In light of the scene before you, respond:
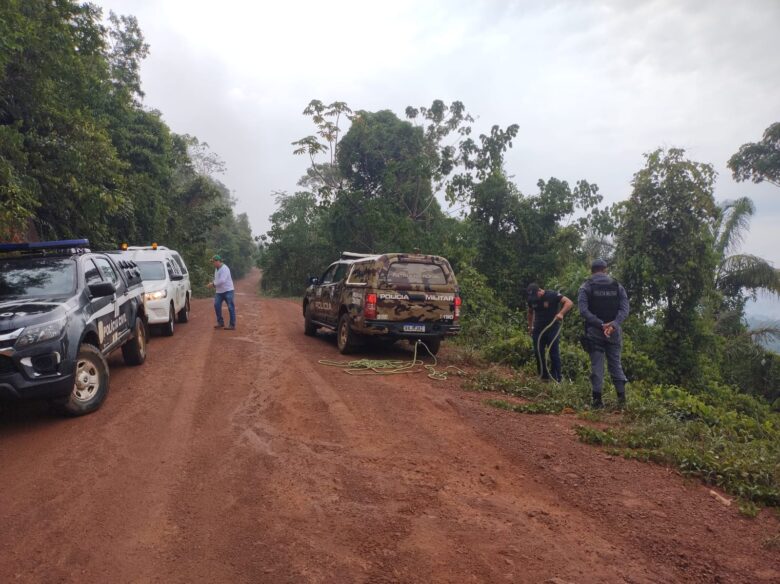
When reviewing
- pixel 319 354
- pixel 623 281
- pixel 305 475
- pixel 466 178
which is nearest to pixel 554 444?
pixel 305 475

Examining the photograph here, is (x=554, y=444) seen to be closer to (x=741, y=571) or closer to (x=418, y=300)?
(x=741, y=571)

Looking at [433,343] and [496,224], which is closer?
[433,343]

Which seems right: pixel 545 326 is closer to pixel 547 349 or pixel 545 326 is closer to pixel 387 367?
pixel 547 349

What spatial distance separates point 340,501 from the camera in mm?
3896

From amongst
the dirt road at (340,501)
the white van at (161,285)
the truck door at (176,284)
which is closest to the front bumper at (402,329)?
the dirt road at (340,501)

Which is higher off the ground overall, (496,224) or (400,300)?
(496,224)

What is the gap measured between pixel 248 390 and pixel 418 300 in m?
3.20

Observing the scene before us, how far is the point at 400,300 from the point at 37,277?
5017 mm

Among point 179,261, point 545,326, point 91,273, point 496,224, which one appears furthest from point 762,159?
point 91,273

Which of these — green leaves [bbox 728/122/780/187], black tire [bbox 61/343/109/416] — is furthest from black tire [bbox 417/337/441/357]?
green leaves [bbox 728/122/780/187]

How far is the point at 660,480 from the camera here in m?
4.48

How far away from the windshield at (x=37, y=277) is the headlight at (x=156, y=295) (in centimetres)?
434

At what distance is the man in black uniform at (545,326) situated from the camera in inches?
313

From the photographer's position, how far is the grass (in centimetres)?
435
